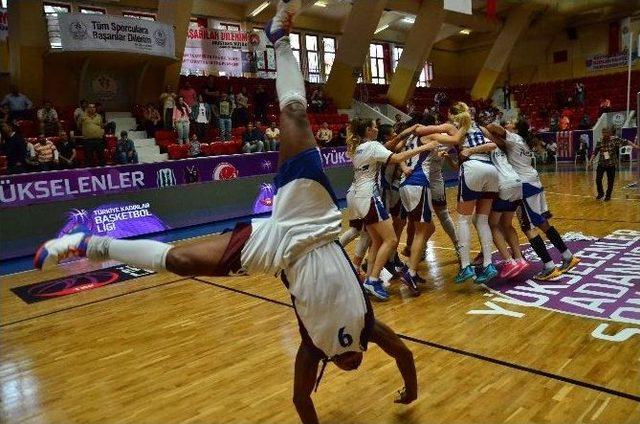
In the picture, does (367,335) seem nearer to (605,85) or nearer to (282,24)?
(282,24)

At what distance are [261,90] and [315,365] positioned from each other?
14848 mm

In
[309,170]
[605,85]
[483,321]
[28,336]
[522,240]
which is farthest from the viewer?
[605,85]

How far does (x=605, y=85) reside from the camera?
77.4ft

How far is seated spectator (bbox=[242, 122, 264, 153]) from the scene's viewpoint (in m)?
12.7

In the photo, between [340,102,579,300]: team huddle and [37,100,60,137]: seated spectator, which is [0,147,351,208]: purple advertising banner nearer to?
[37,100,60,137]: seated spectator

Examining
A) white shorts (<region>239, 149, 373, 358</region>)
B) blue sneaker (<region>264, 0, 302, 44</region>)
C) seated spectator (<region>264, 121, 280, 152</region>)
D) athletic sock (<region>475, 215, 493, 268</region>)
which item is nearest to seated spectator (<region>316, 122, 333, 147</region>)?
seated spectator (<region>264, 121, 280, 152</region>)

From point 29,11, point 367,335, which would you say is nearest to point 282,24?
point 367,335

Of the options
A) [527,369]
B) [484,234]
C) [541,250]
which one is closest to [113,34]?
[484,234]

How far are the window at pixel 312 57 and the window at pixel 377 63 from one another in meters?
3.78

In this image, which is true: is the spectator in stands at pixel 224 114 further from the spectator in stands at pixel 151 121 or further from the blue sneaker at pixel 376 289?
the blue sneaker at pixel 376 289

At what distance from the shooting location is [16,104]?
39.0ft

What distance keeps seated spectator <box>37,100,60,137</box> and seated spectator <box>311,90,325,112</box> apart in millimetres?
8668

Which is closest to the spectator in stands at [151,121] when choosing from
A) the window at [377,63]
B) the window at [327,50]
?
the window at [327,50]

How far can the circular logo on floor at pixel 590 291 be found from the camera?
13.1 ft
